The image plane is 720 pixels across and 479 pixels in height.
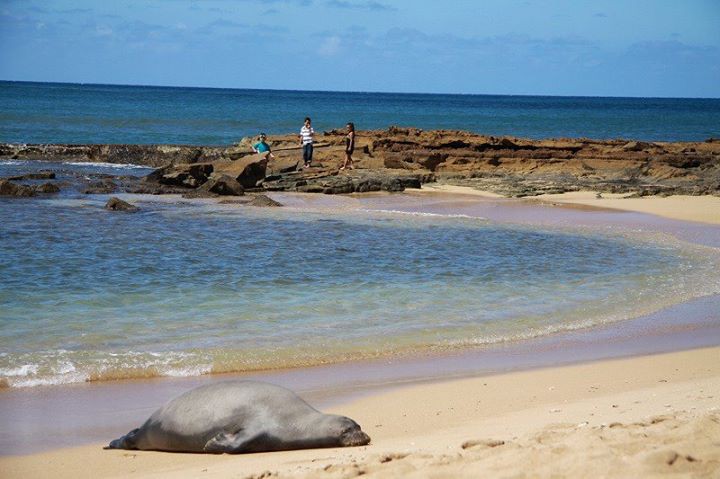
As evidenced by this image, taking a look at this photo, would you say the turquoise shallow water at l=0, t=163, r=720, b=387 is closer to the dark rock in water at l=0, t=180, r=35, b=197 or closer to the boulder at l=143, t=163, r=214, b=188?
the dark rock in water at l=0, t=180, r=35, b=197

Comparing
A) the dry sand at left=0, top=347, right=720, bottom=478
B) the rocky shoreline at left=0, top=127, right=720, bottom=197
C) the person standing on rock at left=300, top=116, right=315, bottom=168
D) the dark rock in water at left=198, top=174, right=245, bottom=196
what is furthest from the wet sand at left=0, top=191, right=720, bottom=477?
the person standing on rock at left=300, top=116, right=315, bottom=168

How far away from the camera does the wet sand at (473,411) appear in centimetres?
448

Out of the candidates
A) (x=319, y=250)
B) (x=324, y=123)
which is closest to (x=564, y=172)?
(x=319, y=250)

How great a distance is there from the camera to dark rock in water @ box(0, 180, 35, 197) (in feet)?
67.1

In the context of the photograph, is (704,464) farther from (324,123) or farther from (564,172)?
(324,123)

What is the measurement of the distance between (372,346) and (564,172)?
18902mm

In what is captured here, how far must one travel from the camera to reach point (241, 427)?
17.3 ft

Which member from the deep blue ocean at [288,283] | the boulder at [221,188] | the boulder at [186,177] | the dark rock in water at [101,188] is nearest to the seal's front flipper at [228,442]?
the deep blue ocean at [288,283]

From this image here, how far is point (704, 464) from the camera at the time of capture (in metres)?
4.25

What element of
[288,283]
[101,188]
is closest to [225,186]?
[101,188]

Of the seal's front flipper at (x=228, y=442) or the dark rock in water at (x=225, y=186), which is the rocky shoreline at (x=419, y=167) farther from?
the seal's front flipper at (x=228, y=442)

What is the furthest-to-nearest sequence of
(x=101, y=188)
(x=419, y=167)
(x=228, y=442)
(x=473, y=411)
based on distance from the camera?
(x=419, y=167) < (x=101, y=188) < (x=473, y=411) < (x=228, y=442)

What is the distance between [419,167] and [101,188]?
8.65 m

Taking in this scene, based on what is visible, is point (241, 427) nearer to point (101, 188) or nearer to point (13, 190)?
point (13, 190)
